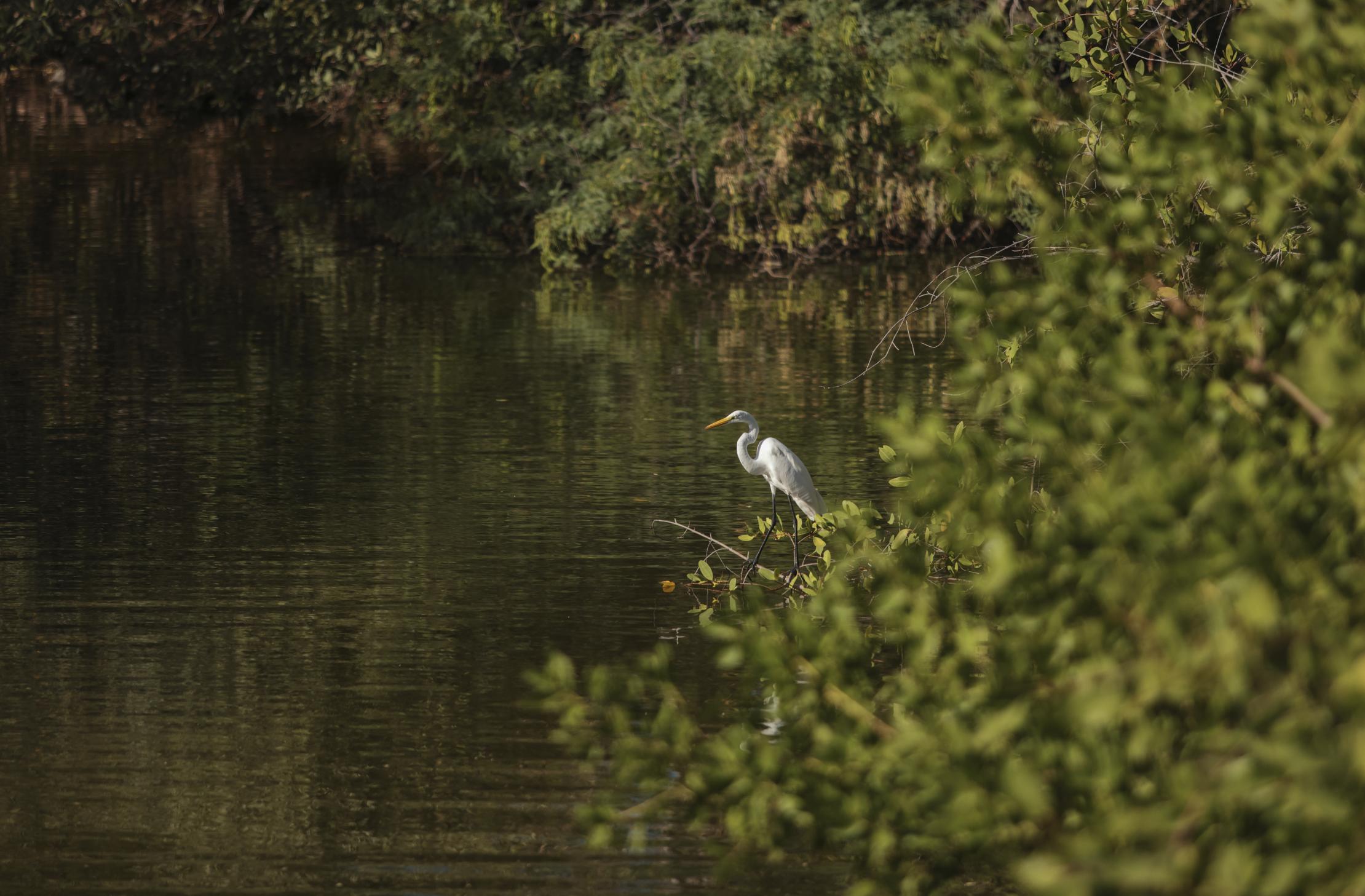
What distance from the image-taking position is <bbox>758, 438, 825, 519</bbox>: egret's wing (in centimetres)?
1276

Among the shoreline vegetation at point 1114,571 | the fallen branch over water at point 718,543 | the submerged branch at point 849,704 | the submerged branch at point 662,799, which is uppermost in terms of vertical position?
the shoreline vegetation at point 1114,571

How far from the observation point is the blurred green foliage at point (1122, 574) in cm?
444

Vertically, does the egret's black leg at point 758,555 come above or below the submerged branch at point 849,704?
below

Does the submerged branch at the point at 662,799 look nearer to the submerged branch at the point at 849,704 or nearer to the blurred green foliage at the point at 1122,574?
the blurred green foliage at the point at 1122,574

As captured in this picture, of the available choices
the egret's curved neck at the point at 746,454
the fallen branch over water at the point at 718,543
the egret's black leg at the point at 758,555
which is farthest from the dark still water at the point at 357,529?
the egret's curved neck at the point at 746,454

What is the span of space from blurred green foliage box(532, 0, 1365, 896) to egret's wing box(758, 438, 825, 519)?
5.98 m

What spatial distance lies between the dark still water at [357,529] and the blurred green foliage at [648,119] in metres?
0.75

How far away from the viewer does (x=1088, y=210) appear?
5977 mm

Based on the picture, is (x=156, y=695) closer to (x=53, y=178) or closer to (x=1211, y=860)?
(x=1211, y=860)

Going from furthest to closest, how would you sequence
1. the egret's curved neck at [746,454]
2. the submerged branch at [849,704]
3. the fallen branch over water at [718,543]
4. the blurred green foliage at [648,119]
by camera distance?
the blurred green foliage at [648,119], the egret's curved neck at [746,454], the fallen branch over water at [718,543], the submerged branch at [849,704]

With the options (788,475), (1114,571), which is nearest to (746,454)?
(788,475)

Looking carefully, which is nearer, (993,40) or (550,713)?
(993,40)

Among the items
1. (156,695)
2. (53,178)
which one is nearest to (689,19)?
(53,178)

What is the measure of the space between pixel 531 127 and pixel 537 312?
13.5ft
